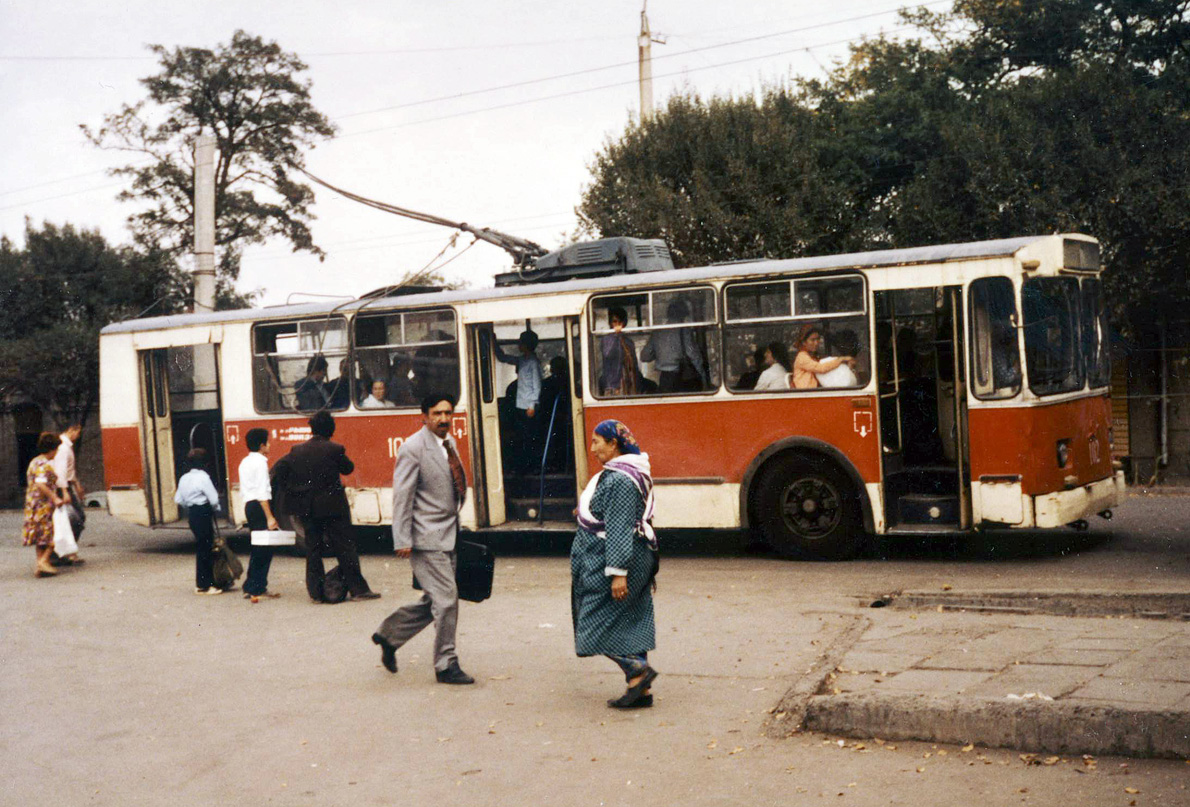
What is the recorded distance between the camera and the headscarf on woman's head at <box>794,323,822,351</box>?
12164 millimetres

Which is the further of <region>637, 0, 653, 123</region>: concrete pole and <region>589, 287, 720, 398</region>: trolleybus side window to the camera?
<region>637, 0, 653, 123</region>: concrete pole

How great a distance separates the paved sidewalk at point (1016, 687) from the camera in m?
5.77

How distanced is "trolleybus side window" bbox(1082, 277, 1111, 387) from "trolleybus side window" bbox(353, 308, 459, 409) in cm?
645

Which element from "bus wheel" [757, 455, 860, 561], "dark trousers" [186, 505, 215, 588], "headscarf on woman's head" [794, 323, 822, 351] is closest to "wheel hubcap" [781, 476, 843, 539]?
"bus wheel" [757, 455, 860, 561]

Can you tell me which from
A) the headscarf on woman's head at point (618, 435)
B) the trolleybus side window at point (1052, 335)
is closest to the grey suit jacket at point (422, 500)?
the headscarf on woman's head at point (618, 435)

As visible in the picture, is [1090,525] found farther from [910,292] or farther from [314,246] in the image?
[314,246]

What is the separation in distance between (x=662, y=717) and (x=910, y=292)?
638 centimetres

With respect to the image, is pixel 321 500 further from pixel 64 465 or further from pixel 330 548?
pixel 64 465

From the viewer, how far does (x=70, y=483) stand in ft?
51.8

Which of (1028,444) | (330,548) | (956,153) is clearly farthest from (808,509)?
(956,153)

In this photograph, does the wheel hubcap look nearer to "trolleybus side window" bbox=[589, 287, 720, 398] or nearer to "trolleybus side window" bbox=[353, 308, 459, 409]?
"trolleybus side window" bbox=[589, 287, 720, 398]

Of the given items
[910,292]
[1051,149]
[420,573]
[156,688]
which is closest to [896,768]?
[420,573]

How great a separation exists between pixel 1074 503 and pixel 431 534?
20.3 ft

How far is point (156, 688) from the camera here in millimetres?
8359
